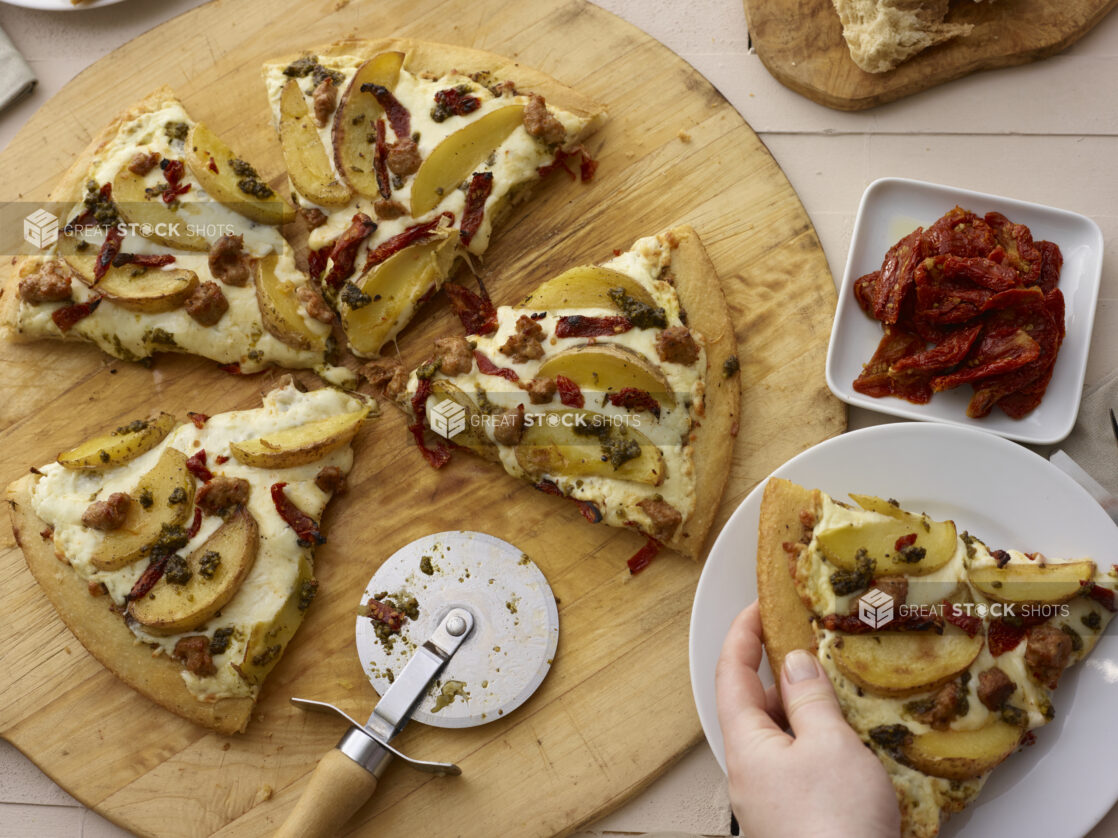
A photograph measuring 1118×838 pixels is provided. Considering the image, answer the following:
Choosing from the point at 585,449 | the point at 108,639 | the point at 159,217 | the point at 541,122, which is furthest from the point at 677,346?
the point at 108,639

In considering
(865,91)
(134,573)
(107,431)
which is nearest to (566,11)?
(865,91)

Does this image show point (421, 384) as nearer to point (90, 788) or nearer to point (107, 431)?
point (107, 431)

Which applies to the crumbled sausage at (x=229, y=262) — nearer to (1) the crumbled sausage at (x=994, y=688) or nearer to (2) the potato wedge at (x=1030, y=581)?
Answer: (2) the potato wedge at (x=1030, y=581)

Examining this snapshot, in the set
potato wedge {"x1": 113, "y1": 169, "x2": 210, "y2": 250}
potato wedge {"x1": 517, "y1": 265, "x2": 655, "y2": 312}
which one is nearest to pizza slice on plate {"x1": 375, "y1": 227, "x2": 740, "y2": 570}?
potato wedge {"x1": 517, "y1": 265, "x2": 655, "y2": 312}

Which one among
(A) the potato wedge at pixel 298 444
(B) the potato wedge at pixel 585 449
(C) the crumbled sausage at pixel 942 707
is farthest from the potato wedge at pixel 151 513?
(C) the crumbled sausage at pixel 942 707

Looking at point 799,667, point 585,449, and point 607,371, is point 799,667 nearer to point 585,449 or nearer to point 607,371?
point 585,449
